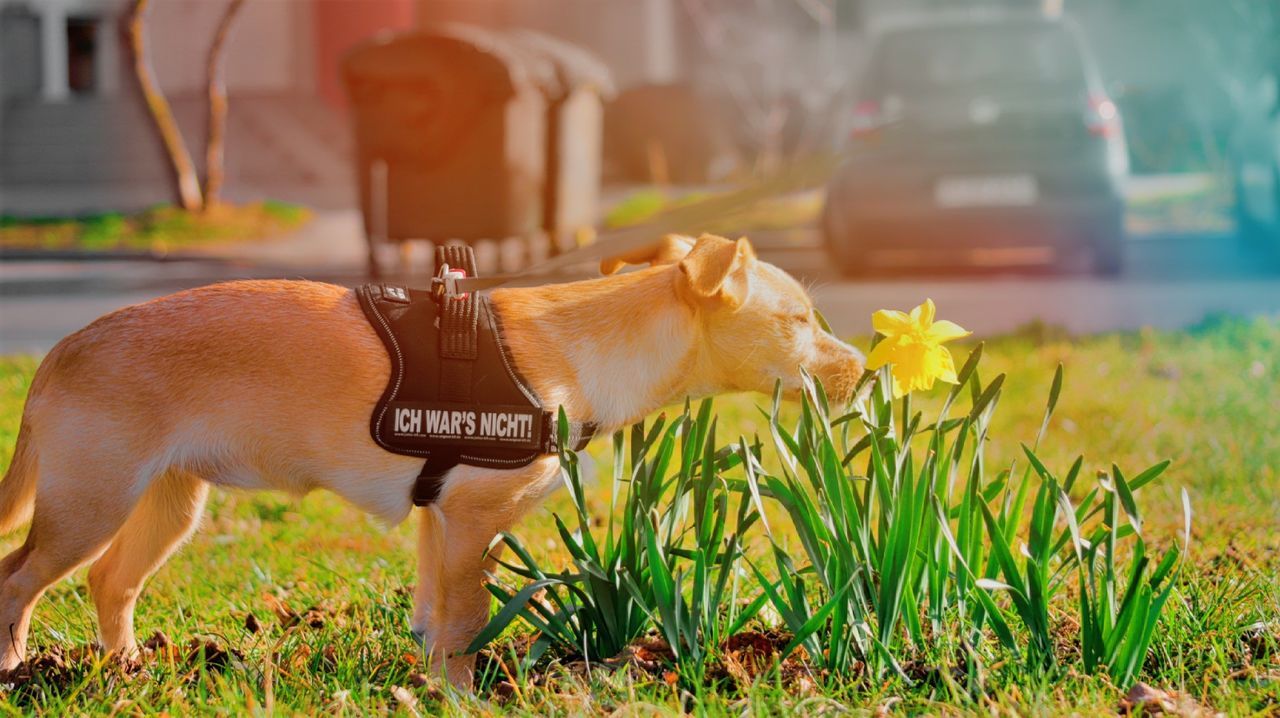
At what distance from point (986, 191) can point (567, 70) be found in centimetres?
405

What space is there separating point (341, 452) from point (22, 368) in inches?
198

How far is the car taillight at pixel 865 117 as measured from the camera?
36.4 ft

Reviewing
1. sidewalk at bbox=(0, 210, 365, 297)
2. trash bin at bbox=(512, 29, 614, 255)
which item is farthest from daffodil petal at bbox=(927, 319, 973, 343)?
sidewalk at bbox=(0, 210, 365, 297)

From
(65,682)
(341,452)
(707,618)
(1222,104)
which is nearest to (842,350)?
(707,618)

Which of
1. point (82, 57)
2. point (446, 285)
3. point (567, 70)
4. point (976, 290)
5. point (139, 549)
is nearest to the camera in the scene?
point (446, 285)

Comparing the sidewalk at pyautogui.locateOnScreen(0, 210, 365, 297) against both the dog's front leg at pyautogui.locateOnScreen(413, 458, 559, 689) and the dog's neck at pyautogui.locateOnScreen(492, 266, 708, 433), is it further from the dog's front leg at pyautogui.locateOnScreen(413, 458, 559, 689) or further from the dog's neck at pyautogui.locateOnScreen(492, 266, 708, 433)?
the dog's front leg at pyautogui.locateOnScreen(413, 458, 559, 689)

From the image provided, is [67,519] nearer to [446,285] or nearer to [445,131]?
[446,285]

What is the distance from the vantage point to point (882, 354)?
3.04 metres

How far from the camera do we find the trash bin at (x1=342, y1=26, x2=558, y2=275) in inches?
445

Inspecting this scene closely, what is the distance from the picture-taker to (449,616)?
3191mm

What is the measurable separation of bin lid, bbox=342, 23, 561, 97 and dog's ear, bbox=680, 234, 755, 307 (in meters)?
8.44

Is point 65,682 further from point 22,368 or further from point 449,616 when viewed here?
point 22,368

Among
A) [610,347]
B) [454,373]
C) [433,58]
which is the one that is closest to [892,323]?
[610,347]

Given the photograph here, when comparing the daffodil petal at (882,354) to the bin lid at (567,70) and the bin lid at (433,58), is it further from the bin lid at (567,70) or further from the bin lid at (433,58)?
the bin lid at (567,70)
